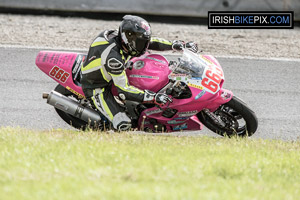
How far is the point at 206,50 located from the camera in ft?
35.0

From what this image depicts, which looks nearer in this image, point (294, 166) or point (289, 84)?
point (294, 166)

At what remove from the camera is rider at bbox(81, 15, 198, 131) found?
20.9 ft

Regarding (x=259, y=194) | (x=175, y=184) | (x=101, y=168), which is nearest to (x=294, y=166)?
(x=259, y=194)

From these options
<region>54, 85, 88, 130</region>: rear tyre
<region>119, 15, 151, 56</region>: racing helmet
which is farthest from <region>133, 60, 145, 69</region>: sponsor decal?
<region>54, 85, 88, 130</region>: rear tyre

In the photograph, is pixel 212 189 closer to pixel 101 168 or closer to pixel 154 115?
pixel 101 168

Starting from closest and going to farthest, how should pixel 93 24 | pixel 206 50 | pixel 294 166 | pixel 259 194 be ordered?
pixel 259 194, pixel 294 166, pixel 206 50, pixel 93 24

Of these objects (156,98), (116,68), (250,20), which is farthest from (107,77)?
(250,20)

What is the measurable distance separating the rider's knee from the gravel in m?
4.05

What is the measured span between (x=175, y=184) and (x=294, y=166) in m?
1.57

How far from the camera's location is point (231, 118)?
6.80 m

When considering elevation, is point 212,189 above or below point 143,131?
above

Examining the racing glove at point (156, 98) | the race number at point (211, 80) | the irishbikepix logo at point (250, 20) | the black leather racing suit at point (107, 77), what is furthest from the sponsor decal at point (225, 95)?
the irishbikepix logo at point (250, 20)

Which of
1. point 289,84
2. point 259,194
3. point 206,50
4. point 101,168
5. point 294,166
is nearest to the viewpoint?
point 259,194

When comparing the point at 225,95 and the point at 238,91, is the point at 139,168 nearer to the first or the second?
the point at 225,95
